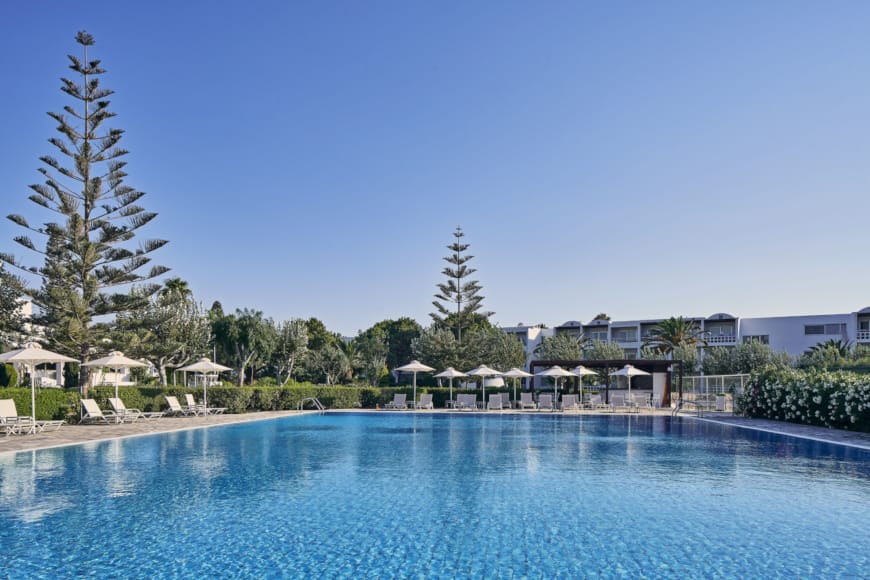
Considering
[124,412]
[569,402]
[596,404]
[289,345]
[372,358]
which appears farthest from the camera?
[372,358]

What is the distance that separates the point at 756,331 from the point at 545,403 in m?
29.3

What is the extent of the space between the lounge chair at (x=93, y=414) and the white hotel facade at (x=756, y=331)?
128ft

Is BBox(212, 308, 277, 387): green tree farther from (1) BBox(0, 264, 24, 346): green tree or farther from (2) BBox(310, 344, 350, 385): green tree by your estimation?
(1) BBox(0, 264, 24, 346): green tree

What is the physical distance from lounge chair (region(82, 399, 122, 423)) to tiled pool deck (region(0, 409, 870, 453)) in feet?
1.92

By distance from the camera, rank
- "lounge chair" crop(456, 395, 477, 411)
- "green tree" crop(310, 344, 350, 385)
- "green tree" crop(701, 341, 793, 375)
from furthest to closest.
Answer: "green tree" crop(310, 344, 350, 385), "green tree" crop(701, 341, 793, 375), "lounge chair" crop(456, 395, 477, 411)

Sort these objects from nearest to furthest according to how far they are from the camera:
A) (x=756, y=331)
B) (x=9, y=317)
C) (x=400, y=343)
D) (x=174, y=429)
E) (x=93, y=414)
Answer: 1. (x=174, y=429)
2. (x=93, y=414)
3. (x=9, y=317)
4. (x=756, y=331)
5. (x=400, y=343)

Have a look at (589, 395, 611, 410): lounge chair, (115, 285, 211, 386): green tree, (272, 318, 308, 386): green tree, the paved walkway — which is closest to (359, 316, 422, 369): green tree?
(272, 318, 308, 386): green tree

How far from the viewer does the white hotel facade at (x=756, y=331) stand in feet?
148

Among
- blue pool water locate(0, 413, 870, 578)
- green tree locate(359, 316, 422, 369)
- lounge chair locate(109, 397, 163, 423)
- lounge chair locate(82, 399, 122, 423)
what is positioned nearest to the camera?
blue pool water locate(0, 413, 870, 578)

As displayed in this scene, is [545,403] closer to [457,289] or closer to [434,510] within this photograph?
[457,289]

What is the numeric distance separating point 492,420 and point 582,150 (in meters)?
9.22

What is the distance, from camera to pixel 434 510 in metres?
7.89

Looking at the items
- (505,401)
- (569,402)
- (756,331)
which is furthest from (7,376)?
(756,331)

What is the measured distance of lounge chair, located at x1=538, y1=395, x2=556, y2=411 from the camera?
25.7m
